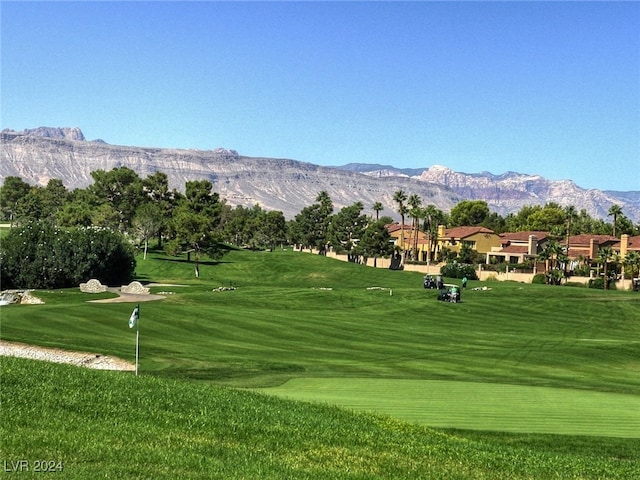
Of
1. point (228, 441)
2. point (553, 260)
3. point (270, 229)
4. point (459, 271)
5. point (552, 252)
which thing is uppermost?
point (270, 229)

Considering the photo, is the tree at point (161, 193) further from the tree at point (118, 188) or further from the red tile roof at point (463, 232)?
the red tile roof at point (463, 232)

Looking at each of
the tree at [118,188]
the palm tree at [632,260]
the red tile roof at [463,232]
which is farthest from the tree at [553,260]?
the tree at [118,188]

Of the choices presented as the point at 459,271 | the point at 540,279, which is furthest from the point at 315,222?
the point at 540,279

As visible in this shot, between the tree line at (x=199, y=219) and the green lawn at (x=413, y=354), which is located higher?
the tree line at (x=199, y=219)

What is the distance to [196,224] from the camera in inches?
4387

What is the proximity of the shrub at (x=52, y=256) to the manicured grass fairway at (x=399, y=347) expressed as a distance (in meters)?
17.6

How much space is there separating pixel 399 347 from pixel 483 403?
18.4 m

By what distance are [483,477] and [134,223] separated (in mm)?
120766

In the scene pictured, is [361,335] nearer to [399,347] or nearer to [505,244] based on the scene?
[399,347]

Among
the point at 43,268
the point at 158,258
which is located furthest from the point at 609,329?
the point at 158,258

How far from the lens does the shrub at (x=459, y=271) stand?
116 meters

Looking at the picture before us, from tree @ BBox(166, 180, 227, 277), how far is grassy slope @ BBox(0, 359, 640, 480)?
303 feet

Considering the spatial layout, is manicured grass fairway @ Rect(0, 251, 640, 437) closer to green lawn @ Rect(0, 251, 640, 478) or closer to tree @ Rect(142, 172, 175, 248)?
green lawn @ Rect(0, 251, 640, 478)

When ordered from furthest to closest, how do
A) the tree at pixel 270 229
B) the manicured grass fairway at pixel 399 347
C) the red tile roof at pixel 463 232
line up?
the tree at pixel 270 229 < the red tile roof at pixel 463 232 < the manicured grass fairway at pixel 399 347
